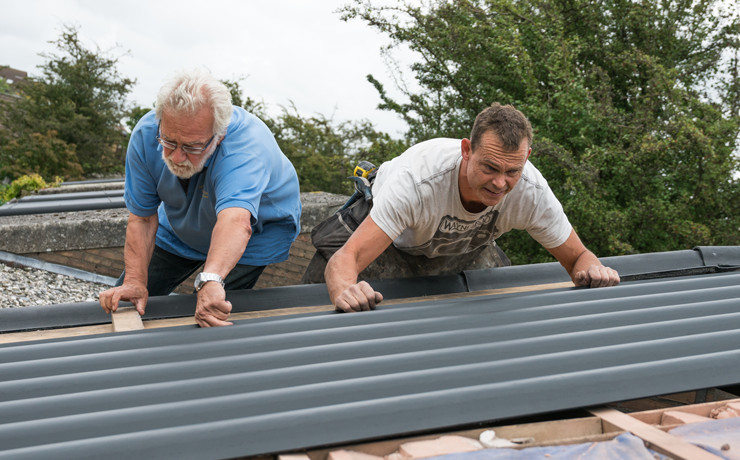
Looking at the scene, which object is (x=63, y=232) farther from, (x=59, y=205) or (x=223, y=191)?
(x=223, y=191)

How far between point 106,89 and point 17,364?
61.4 feet

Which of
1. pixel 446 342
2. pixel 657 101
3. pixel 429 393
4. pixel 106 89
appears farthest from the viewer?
pixel 106 89

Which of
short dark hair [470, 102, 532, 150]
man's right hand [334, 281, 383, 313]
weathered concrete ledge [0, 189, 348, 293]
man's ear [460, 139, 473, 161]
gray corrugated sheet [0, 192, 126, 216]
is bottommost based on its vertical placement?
weathered concrete ledge [0, 189, 348, 293]

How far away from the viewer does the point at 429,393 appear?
173 cm

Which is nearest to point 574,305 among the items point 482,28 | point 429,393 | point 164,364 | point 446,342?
point 446,342

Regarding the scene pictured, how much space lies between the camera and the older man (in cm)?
277

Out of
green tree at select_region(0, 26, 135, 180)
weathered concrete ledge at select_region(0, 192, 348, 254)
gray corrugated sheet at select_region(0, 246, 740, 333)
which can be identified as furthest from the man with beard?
green tree at select_region(0, 26, 135, 180)

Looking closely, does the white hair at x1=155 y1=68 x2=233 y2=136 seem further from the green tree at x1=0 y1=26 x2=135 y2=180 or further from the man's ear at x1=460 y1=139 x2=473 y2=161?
the green tree at x1=0 y1=26 x2=135 y2=180

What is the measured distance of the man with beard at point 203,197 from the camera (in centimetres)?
258

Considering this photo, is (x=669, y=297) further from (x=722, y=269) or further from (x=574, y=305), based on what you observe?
(x=722, y=269)

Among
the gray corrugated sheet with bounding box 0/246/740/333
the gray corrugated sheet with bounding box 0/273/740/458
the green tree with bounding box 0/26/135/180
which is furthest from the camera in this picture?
the green tree with bounding box 0/26/135/180

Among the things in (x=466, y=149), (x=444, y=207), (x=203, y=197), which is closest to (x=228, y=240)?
(x=203, y=197)

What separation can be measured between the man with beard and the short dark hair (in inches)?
40.5

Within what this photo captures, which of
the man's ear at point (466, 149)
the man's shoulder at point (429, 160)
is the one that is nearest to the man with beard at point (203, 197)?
the man's shoulder at point (429, 160)
